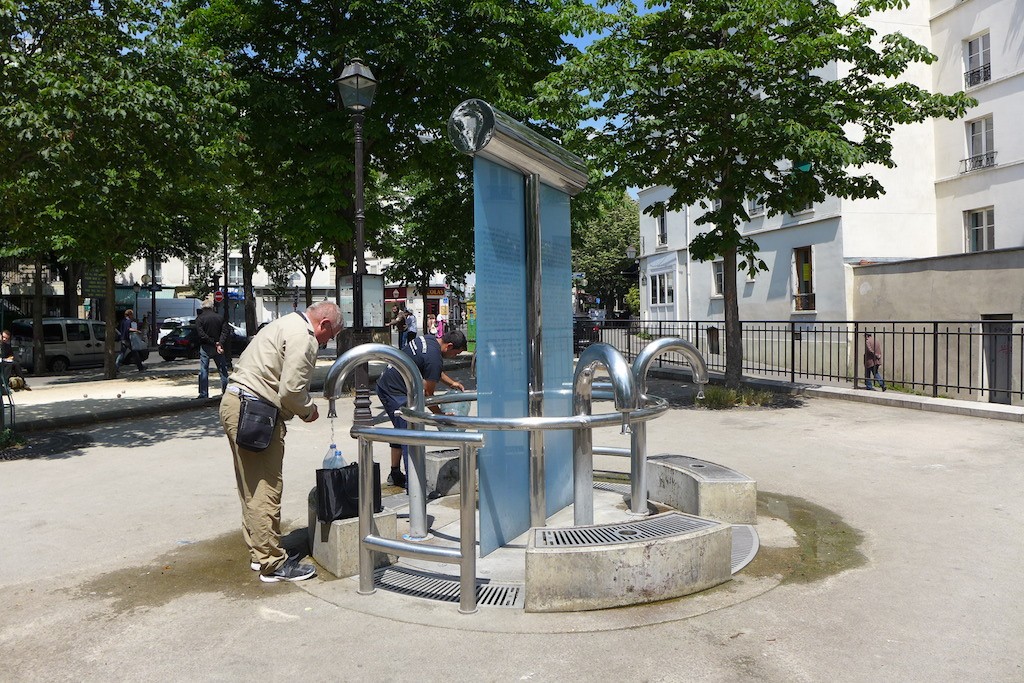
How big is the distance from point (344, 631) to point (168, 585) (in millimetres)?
1450

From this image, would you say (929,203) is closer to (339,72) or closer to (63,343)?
(339,72)

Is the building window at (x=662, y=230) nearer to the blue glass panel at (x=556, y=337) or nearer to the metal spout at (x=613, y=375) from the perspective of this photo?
the blue glass panel at (x=556, y=337)

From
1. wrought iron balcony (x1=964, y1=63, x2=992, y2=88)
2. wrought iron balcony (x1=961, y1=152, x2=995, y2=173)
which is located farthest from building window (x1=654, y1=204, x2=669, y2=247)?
wrought iron balcony (x1=964, y1=63, x2=992, y2=88)

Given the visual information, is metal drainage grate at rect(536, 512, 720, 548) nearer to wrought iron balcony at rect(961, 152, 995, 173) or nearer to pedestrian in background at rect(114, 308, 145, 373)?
pedestrian in background at rect(114, 308, 145, 373)

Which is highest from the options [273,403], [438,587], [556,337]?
[556,337]

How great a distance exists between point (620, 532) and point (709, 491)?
1.56 metres

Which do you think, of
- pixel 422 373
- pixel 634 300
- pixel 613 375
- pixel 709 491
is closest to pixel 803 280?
pixel 422 373

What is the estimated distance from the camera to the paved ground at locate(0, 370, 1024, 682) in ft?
11.7

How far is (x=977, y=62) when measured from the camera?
1005 inches

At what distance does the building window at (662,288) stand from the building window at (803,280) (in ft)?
30.9

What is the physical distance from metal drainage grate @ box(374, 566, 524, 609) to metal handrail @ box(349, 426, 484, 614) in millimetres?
158

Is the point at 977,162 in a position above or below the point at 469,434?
above

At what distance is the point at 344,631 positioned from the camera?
13.1 feet

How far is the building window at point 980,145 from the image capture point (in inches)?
985
